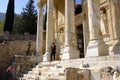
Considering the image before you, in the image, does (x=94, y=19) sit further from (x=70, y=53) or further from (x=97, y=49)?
(x=70, y=53)

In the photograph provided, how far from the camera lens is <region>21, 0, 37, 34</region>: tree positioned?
2952cm

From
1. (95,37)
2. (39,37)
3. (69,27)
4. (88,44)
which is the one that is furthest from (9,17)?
(95,37)

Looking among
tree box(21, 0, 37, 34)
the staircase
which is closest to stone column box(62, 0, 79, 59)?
the staircase

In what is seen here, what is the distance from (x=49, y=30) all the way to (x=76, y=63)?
224 inches

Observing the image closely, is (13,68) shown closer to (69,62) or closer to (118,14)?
(69,62)

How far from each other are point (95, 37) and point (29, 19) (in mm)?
23888

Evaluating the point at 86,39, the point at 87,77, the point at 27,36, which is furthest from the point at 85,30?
the point at 27,36

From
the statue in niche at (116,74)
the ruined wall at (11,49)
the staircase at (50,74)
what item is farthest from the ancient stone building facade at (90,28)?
the ruined wall at (11,49)

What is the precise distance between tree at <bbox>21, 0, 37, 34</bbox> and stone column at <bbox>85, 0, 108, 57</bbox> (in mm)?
21501

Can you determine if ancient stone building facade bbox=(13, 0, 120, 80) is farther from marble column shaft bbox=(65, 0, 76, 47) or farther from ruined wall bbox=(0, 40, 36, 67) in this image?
ruined wall bbox=(0, 40, 36, 67)

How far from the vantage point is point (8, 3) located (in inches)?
1096

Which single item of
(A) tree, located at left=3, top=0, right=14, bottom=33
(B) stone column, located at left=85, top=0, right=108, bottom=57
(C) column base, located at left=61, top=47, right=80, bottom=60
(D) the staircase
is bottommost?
(D) the staircase

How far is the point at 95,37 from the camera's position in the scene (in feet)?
27.0

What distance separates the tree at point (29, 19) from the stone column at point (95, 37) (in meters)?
21.5
